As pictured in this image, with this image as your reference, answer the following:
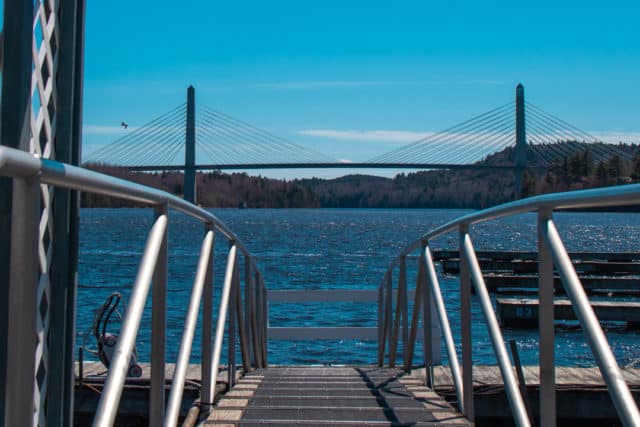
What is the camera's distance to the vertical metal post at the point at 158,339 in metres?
2.04

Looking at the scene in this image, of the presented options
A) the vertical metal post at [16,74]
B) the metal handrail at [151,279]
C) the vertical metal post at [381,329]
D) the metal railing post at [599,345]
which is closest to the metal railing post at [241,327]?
the metal handrail at [151,279]

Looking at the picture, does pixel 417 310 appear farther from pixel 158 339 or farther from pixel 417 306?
pixel 158 339

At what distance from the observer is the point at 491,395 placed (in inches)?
201

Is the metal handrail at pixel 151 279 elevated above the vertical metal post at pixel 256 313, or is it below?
A: above

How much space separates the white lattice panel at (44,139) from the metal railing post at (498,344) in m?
1.37

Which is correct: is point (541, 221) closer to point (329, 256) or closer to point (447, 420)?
point (447, 420)

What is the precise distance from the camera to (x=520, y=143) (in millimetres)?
52031

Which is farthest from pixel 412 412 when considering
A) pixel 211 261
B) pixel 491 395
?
pixel 491 395

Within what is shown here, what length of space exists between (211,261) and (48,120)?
3.70 ft

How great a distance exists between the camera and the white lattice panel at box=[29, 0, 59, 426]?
6.13ft

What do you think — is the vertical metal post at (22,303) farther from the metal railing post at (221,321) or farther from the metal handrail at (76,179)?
the metal railing post at (221,321)

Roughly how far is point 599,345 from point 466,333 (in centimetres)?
141

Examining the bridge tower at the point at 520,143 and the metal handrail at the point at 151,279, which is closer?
the metal handrail at the point at 151,279

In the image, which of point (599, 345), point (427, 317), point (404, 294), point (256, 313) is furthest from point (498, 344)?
point (256, 313)
